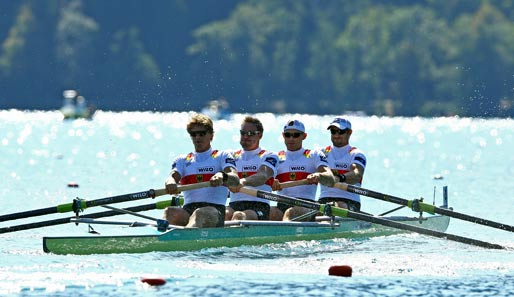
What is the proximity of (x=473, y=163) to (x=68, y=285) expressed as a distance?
38160 millimetres

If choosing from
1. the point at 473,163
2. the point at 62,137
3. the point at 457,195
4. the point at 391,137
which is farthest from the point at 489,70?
the point at 457,195

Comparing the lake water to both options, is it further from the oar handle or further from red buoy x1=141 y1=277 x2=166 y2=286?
the oar handle

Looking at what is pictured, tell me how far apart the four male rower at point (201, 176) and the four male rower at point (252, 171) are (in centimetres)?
90

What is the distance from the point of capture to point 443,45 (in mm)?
141625

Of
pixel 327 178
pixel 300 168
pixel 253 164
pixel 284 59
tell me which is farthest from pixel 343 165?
pixel 284 59

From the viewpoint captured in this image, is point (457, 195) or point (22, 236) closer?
point (22, 236)

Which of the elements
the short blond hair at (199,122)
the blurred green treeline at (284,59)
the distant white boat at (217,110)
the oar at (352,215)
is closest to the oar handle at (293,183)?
the oar at (352,215)

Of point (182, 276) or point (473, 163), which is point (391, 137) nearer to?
point (473, 163)

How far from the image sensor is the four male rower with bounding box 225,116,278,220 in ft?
67.3

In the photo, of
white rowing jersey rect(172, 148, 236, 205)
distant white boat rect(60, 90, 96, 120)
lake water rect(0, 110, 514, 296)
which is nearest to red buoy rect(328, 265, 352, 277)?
lake water rect(0, 110, 514, 296)

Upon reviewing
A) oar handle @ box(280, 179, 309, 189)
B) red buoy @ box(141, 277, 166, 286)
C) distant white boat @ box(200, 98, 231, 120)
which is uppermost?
distant white boat @ box(200, 98, 231, 120)

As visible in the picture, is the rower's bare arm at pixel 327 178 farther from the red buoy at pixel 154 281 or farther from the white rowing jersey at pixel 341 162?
the red buoy at pixel 154 281

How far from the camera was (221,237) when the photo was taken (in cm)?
1952

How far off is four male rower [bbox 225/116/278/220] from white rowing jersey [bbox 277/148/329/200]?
0.60m
